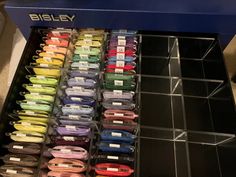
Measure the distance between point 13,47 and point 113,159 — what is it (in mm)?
1820

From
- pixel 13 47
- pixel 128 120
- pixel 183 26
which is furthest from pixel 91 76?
pixel 13 47

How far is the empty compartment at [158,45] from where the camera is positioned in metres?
1.79

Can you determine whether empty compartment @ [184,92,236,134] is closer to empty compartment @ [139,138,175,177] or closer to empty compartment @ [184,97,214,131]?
empty compartment @ [184,97,214,131]

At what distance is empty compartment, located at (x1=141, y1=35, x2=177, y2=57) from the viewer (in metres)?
1.79

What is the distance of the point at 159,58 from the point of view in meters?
1.93

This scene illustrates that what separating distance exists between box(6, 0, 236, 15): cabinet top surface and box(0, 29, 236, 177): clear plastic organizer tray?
0.18 metres

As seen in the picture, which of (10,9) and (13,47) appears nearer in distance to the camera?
(10,9)

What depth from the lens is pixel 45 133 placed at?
54.4 inches

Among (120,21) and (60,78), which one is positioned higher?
(120,21)

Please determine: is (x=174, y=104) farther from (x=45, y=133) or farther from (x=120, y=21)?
(x=45, y=133)

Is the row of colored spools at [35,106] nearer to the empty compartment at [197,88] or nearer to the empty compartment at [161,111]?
the empty compartment at [161,111]

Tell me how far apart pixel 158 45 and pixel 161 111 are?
48cm

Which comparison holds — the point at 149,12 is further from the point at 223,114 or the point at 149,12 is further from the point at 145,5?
the point at 223,114

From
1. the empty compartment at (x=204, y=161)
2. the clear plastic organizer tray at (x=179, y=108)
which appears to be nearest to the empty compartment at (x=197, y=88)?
the clear plastic organizer tray at (x=179, y=108)
